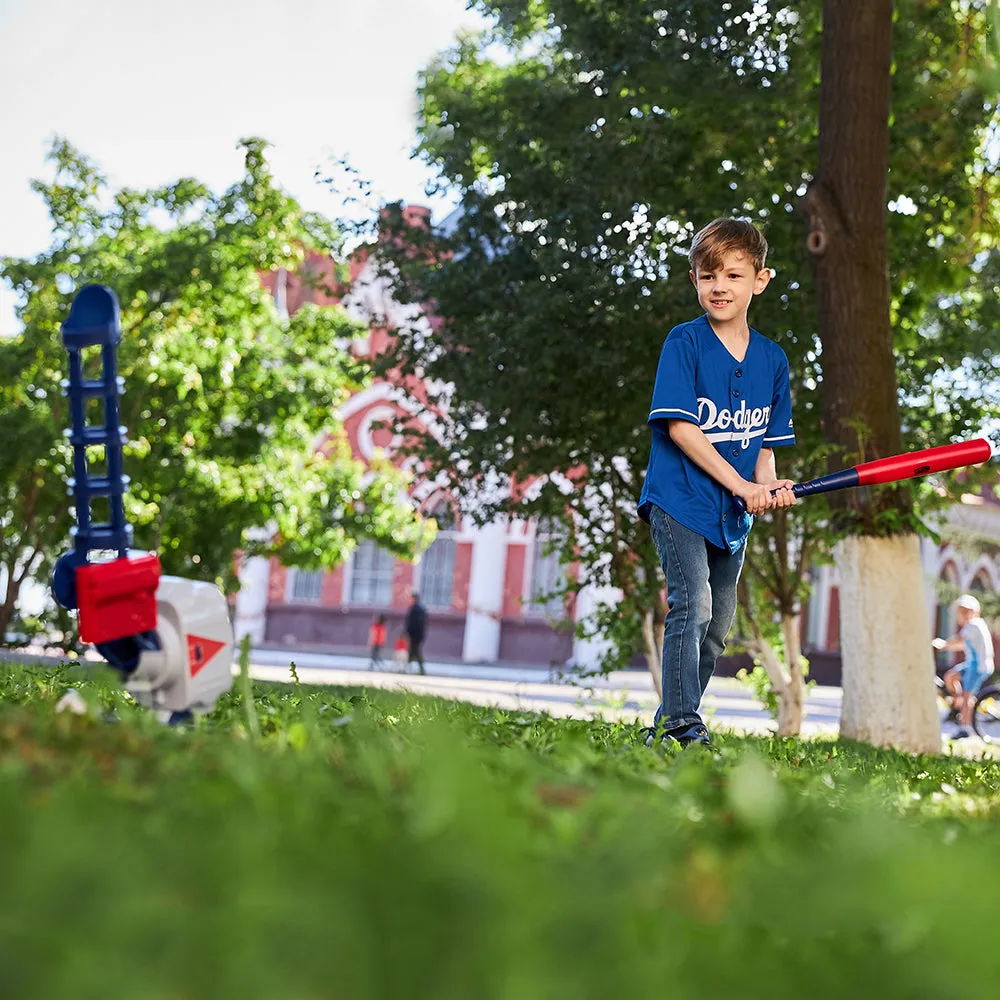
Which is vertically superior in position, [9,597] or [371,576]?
[371,576]

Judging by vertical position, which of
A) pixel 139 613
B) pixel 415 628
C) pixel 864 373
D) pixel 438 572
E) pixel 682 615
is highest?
pixel 438 572

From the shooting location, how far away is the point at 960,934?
132 centimetres

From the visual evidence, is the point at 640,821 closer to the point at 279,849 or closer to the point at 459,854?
the point at 459,854

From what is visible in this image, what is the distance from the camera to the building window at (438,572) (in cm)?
3972

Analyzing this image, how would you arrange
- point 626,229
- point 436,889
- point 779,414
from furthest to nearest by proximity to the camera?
1. point 626,229
2. point 779,414
3. point 436,889

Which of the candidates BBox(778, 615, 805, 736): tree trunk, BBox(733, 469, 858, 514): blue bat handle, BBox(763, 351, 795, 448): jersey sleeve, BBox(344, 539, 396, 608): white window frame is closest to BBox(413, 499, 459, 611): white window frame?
BBox(344, 539, 396, 608): white window frame

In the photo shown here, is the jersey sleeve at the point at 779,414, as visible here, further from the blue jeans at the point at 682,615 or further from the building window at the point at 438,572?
the building window at the point at 438,572

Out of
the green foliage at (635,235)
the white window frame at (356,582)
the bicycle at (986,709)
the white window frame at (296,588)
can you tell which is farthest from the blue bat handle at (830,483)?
the white window frame at (296,588)

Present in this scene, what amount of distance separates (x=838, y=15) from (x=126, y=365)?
35.9ft

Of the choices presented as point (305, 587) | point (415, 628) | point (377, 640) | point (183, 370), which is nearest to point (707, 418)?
point (183, 370)

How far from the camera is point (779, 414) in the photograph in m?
5.50

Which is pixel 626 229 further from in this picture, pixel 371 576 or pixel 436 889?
pixel 371 576

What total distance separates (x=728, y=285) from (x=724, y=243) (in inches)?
6.7

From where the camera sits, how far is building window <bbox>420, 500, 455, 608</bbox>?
39.7m
